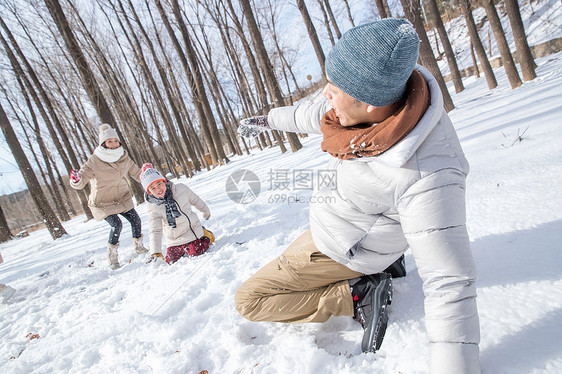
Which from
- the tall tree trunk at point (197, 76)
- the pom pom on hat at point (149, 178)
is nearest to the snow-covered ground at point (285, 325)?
the pom pom on hat at point (149, 178)

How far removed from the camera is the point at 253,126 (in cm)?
223

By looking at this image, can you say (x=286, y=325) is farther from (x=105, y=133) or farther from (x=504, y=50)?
(x=504, y=50)

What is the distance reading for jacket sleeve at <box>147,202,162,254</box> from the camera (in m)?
3.44

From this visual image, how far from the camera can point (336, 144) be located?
3.86ft

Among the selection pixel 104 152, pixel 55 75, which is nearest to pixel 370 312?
pixel 104 152

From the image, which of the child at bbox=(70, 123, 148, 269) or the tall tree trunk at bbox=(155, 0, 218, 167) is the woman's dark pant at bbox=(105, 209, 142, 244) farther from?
the tall tree trunk at bbox=(155, 0, 218, 167)

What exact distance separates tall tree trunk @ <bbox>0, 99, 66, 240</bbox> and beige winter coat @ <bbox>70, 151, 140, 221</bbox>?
6.53 metres

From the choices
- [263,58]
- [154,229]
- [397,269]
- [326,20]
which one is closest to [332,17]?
[326,20]

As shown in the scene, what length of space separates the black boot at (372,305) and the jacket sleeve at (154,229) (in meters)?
2.71

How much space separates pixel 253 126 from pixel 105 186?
2.90 metres

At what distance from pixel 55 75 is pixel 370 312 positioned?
66.4 feet

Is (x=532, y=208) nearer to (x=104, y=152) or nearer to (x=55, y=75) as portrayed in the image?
(x=104, y=152)

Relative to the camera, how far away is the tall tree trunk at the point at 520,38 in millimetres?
7762

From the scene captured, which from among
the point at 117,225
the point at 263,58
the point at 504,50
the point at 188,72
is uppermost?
the point at 188,72
